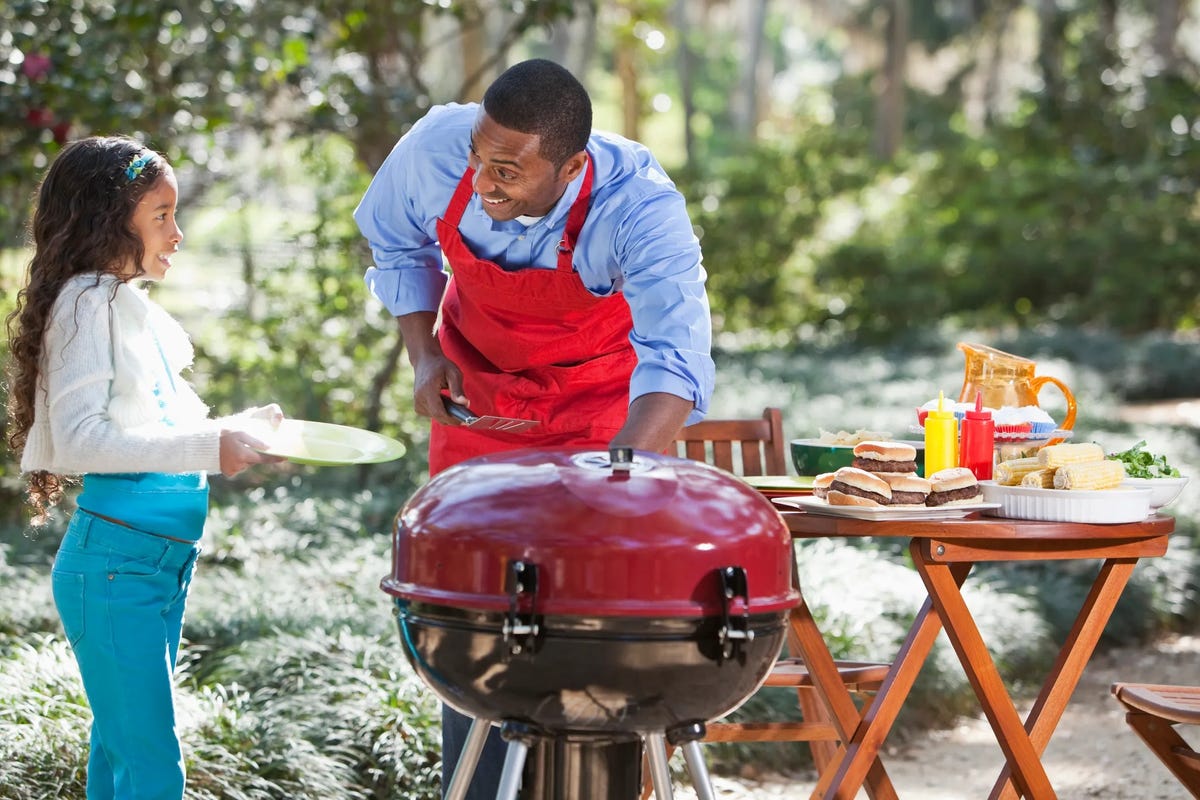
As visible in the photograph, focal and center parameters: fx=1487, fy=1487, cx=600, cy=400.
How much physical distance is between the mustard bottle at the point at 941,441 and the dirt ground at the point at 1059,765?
1556 mm

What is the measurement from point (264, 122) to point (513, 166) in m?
4.87

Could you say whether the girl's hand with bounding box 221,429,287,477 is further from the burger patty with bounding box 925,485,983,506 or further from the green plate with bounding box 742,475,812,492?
the burger patty with bounding box 925,485,983,506

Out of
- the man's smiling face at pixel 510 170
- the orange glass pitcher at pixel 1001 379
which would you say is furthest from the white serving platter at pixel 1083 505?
the man's smiling face at pixel 510 170

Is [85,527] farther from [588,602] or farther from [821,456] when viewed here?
[821,456]

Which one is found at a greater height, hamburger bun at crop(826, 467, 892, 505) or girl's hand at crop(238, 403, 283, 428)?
girl's hand at crop(238, 403, 283, 428)

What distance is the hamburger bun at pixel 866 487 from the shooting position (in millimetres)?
Result: 2914

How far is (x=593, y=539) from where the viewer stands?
2.07 metres

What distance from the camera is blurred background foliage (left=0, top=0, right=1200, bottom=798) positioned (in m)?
4.34

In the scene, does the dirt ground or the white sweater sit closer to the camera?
the white sweater

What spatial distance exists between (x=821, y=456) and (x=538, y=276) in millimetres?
834

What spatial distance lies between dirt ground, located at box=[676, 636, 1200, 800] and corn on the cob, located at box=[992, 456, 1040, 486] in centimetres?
165

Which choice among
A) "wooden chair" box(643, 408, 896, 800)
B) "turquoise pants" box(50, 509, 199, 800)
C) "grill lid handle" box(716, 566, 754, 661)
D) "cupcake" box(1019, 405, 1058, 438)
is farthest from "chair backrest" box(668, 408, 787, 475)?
"grill lid handle" box(716, 566, 754, 661)

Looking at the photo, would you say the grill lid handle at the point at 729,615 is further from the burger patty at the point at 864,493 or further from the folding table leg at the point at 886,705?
the folding table leg at the point at 886,705

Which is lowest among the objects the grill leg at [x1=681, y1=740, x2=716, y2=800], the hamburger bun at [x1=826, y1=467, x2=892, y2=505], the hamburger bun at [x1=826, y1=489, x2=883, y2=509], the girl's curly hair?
the grill leg at [x1=681, y1=740, x2=716, y2=800]
